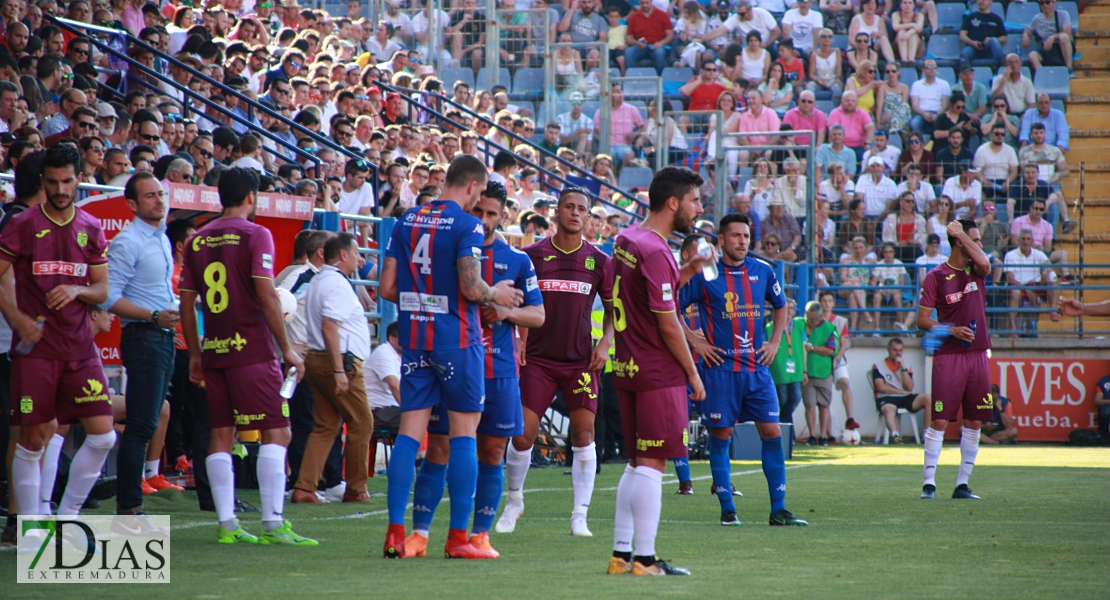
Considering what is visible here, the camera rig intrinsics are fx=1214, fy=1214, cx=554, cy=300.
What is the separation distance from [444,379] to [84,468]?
7.31 feet

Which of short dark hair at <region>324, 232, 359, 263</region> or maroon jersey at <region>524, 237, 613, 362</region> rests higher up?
short dark hair at <region>324, 232, 359, 263</region>

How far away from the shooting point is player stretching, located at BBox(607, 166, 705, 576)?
6.50 m

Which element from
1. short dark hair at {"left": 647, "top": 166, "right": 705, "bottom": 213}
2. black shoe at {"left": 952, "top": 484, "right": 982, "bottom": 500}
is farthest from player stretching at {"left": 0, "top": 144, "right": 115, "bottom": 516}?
black shoe at {"left": 952, "top": 484, "right": 982, "bottom": 500}

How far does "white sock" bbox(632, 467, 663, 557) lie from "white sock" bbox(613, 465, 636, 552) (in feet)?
0.26

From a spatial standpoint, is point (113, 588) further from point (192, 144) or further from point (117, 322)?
point (192, 144)

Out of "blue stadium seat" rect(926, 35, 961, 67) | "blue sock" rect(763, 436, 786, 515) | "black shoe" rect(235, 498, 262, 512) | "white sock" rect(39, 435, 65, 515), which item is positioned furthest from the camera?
"blue stadium seat" rect(926, 35, 961, 67)

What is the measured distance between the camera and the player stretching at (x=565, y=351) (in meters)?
8.94

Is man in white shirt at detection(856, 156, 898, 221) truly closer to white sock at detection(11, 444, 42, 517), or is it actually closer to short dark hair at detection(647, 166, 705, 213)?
short dark hair at detection(647, 166, 705, 213)

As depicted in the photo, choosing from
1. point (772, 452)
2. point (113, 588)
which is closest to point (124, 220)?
point (113, 588)

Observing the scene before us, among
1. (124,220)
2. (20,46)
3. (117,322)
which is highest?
(20,46)

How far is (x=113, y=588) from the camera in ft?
19.9

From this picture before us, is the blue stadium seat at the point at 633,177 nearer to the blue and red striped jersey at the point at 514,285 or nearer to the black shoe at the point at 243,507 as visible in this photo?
the black shoe at the point at 243,507

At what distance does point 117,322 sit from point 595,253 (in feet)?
13.5

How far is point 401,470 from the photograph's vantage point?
6.98 meters
